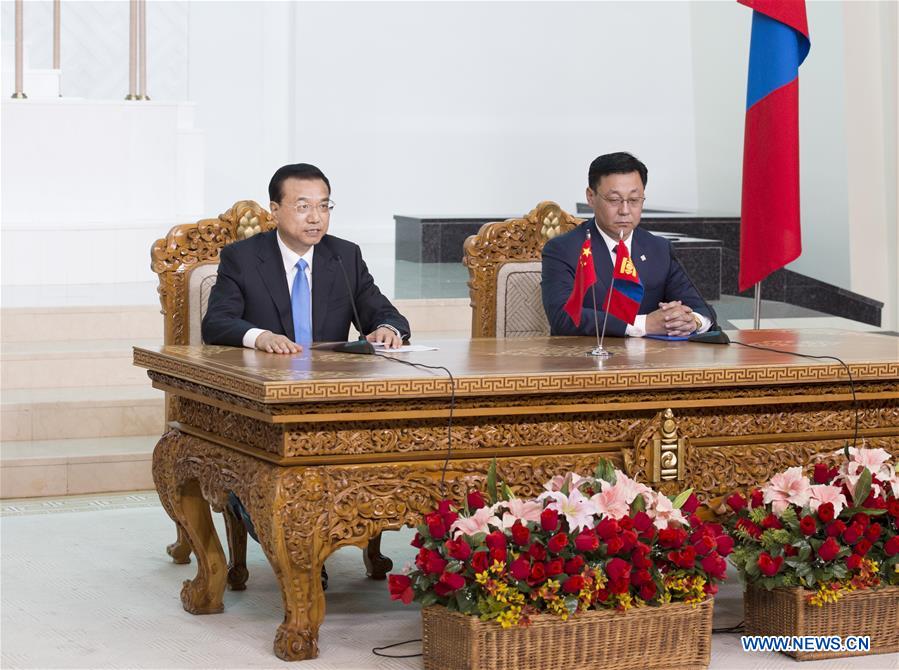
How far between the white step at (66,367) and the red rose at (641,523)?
3.72m

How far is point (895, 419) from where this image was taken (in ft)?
13.8

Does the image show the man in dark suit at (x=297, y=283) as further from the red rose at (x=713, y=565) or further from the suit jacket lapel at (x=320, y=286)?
the red rose at (x=713, y=565)

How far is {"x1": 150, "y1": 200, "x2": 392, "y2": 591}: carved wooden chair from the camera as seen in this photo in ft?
15.7

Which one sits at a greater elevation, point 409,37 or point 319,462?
point 409,37

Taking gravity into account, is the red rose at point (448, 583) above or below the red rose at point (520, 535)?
below

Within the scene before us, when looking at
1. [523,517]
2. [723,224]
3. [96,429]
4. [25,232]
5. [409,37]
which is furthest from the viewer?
[409,37]

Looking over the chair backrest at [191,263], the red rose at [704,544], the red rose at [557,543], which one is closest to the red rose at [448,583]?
the red rose at [557,543]

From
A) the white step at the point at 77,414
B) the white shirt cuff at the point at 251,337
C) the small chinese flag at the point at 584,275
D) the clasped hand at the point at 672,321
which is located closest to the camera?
the white shirt cuff at the point at 251,337

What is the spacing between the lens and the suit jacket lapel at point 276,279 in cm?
450

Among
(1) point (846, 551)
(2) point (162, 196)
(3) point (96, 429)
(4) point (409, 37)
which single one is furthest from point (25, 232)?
(1) point (846, 551)

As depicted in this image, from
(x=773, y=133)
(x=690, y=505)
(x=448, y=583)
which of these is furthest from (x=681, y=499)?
(x=773, y=133)

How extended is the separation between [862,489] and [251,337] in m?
1.74

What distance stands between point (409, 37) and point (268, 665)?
8.72m

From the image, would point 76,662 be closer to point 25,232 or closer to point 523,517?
point 523,517
